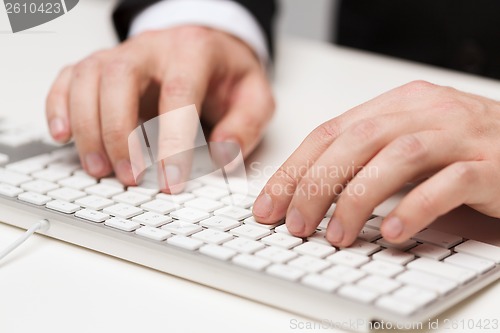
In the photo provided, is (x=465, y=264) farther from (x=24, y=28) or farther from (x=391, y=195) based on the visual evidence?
(x=24, y=28)

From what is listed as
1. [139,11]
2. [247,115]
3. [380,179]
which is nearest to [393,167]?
[380,179]

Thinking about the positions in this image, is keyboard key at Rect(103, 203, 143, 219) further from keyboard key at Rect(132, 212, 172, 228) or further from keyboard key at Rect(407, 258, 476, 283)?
keyboard key at Rect(407, 258, 476, 283)

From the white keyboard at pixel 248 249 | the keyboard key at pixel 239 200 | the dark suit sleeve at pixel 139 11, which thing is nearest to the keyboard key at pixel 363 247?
the white keyboard at pixel 248 249

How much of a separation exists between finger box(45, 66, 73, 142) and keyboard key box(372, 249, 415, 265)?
359 mm

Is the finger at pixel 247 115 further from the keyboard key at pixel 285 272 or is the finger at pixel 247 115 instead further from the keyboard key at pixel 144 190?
the keyboard key at pixel 285 272

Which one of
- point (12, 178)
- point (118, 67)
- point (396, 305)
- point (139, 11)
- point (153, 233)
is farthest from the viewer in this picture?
point (139, 11)

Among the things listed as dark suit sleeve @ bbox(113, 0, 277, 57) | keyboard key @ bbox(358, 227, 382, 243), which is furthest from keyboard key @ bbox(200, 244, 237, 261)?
dark suit sleeve @ bbox(113, 0, 277, 57)

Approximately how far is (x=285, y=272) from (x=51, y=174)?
0.92 ft

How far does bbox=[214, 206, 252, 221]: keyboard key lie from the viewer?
0.55 meters

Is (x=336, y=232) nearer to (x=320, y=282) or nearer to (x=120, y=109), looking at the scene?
(x=320, y=282)

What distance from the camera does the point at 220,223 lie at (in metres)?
0.53

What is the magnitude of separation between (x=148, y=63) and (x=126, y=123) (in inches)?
4.4

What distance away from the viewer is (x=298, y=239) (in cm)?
50

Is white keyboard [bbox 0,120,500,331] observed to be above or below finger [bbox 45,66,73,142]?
below
